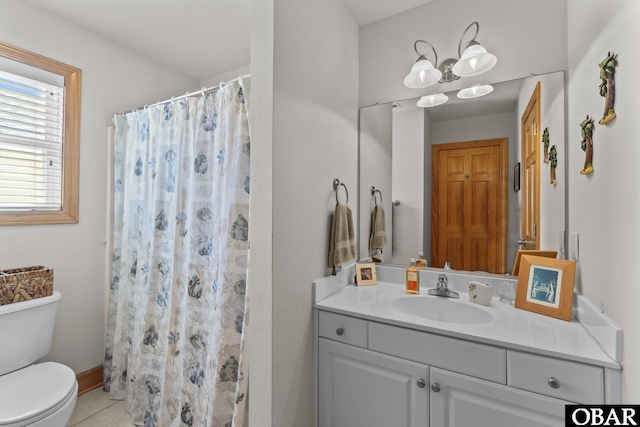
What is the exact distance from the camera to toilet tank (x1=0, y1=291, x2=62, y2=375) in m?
1.52

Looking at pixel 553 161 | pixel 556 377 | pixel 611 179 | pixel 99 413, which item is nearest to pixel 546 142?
pixel 553 161

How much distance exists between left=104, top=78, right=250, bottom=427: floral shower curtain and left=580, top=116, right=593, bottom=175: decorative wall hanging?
1.43m

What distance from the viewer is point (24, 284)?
161 centimetres

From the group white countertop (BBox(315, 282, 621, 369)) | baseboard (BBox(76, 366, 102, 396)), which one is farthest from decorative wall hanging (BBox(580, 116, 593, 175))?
baseboard (BBox(76, 366, 102, 396))

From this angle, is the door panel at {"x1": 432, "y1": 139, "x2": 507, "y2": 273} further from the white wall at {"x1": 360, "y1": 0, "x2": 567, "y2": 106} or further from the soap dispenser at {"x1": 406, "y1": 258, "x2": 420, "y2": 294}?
the white wall at {"x1": 360, "y1": 0, "x2": 567, "y2": 106}

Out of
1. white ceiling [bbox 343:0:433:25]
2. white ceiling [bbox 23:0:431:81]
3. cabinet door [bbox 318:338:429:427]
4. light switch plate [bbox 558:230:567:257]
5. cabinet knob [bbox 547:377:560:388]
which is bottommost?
cabinet door [bbox 318:338:429:427]

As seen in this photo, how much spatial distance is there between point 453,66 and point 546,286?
121 centimetres

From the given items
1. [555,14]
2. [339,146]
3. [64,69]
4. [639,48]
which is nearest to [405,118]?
[339,146]

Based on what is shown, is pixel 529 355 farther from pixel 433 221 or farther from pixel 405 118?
pixel 405 118

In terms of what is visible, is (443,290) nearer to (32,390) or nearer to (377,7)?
(377,7)

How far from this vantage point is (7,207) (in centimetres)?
172

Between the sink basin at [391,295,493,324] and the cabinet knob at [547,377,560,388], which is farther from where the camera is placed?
the sink basin at [391,295,493,324]

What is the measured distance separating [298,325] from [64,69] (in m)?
2.28

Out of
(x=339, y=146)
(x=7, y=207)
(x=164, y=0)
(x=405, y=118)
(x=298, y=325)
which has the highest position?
(x=164, y=0)
